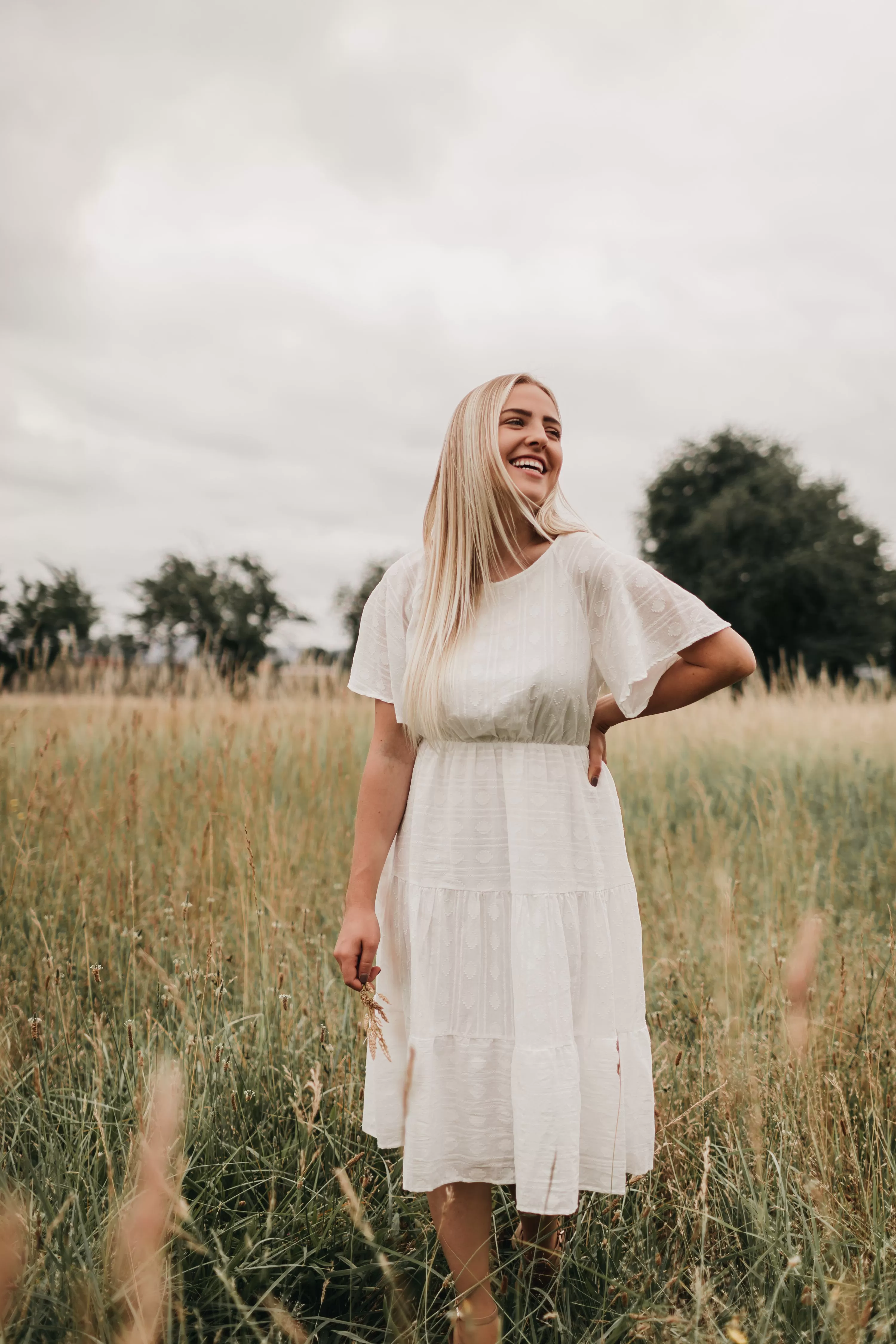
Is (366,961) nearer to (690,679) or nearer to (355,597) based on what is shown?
(690,679)

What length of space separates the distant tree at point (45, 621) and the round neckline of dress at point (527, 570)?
3392mm

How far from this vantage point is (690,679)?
1572mm

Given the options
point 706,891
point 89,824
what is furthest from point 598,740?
point 89,824

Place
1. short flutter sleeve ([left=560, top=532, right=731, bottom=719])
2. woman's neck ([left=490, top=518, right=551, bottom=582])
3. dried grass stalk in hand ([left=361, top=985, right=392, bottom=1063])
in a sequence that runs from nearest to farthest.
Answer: dried grass stalk in hand ([left=361, top=985, right=392, bottom=1063]), short flutter sleeve ([left=560, top=532, right=731, bottom=719]), woman's neck ([left=490, top=518, right=551, bottom=582])

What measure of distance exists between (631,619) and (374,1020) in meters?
0.82

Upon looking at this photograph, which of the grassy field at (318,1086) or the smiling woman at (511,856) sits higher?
the smiling woman at (511,856)

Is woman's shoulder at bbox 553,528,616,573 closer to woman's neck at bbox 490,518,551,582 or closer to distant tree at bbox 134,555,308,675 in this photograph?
woman's neck at bbox 490,518,551,582

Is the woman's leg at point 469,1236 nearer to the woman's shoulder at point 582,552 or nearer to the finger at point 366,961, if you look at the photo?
the finger at point 366,961

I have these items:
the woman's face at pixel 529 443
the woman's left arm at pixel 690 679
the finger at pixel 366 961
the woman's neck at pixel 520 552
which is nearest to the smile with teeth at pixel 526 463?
the woman's face at pixel 529 443

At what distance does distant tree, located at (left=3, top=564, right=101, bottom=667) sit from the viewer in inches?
177

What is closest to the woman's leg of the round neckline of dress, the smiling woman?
the smiling woman

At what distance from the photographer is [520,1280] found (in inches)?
60.9

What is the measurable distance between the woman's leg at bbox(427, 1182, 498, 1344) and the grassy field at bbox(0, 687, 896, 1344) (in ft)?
0.26

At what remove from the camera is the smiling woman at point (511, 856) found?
56.0 inches
